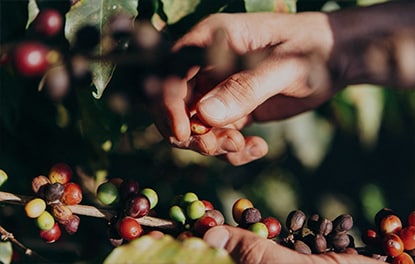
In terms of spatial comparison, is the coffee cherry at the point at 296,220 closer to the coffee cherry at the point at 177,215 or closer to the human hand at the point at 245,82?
the coffee cherry at the point at 177,215

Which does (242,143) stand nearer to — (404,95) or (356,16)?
(356,16)

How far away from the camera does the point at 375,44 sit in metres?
2.56

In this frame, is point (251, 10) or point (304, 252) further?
point (251, 10)

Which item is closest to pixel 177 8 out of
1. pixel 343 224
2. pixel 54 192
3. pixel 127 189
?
pixel 127 189

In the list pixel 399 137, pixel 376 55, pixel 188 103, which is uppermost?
pixel 188 103

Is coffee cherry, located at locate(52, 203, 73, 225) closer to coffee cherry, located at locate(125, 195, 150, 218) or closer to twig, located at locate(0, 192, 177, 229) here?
twig, located at locate(0, 192, 177, 229)

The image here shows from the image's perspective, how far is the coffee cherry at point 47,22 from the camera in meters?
1.86

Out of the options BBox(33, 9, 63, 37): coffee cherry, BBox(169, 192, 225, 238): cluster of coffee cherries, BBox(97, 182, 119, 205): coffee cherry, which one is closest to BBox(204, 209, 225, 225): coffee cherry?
BBox(169, 192, 225, 238): cluster of coffee cherries

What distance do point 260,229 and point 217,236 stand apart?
15 cm

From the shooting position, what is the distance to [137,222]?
1.54 m

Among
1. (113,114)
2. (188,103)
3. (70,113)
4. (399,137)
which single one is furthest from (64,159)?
(399,137)

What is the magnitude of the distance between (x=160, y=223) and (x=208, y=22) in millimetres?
815

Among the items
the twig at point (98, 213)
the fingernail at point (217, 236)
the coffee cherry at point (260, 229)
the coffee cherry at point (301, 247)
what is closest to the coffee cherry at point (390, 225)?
the coffee cherry at point (301, 247)

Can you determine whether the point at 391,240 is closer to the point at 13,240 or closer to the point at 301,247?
the point at 301,247
